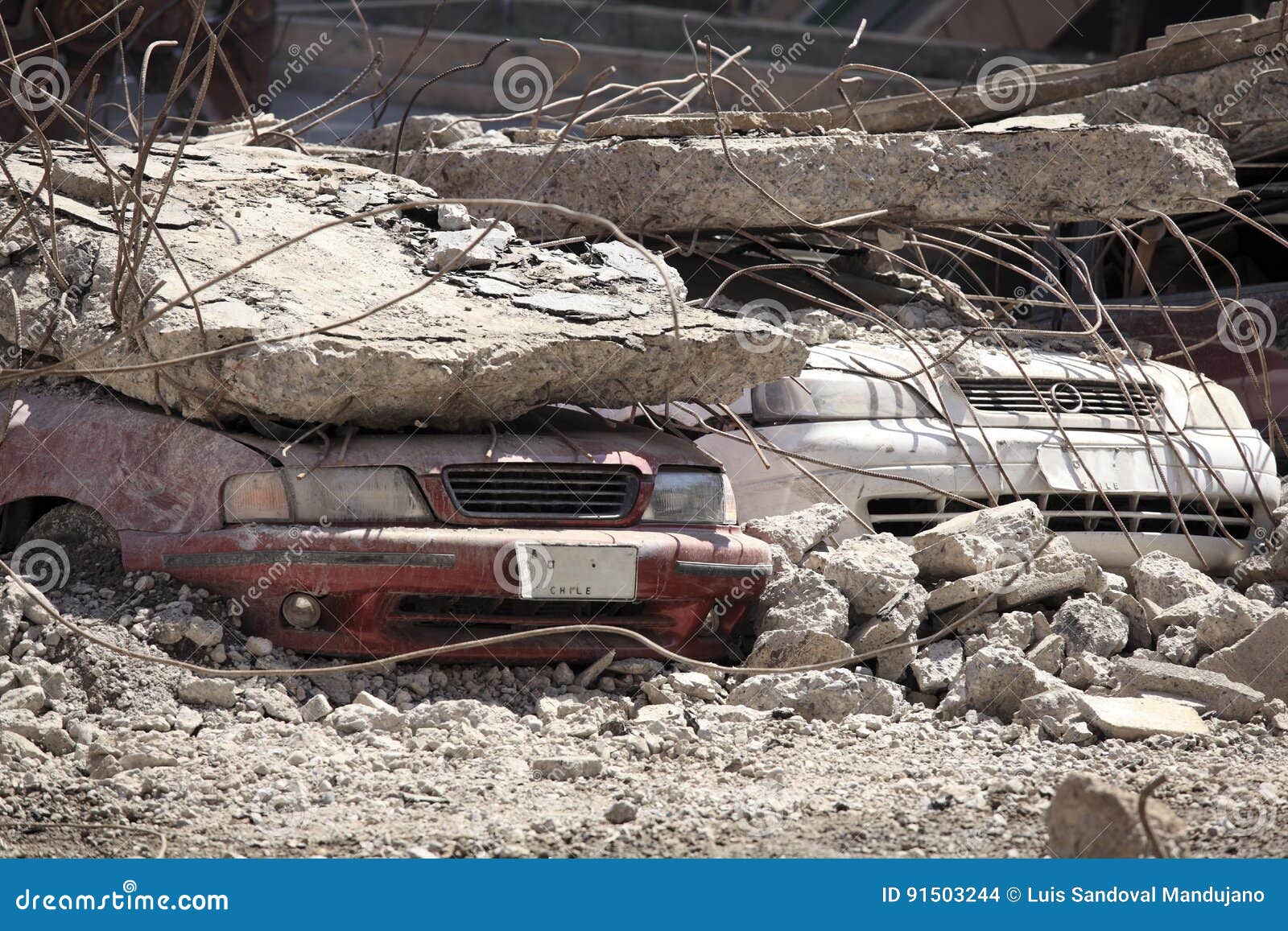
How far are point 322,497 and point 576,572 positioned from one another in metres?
0.79

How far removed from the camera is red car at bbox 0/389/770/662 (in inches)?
161

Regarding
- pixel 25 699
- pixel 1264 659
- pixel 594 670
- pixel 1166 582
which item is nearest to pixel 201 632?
pixel 25 699

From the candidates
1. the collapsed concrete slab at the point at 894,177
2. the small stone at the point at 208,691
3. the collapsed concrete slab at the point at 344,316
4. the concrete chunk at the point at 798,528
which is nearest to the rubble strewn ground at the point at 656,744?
the small stone at the point at 208,691

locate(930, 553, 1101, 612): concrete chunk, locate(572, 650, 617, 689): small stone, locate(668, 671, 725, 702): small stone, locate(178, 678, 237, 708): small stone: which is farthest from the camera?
locate(930, 553, 1101, 612): concrete chunk

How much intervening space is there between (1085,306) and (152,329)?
4548 millimetres

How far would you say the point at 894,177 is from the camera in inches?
243

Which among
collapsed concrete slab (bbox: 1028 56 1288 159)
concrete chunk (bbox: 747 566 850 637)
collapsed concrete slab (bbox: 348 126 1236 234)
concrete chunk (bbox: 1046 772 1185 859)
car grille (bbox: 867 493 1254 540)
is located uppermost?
collapsed concrete slab (bbox: 1028 56 1288 159)

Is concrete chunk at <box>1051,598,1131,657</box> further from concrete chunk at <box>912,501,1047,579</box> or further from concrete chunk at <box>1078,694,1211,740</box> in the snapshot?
concrete chunk at <box>1078,694,1211,740</box>

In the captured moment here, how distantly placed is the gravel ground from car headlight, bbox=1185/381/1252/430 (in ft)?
7.13

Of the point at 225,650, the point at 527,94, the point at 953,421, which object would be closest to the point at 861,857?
the point at 225,650

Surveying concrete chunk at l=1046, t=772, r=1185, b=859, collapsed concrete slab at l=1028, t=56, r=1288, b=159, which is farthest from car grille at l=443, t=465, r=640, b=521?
collapsed concrete slab at l=1028, t=56, r=1288, b=159

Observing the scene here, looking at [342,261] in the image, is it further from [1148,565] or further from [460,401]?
[1148,565]

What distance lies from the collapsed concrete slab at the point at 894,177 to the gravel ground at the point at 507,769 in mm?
2673

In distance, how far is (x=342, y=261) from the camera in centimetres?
484
